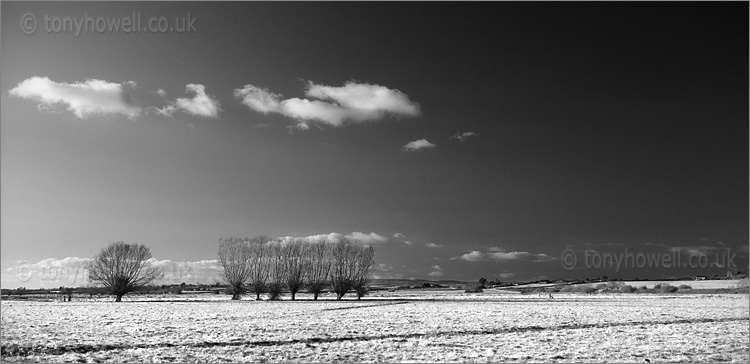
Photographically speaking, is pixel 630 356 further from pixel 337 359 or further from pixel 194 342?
pixel 194 342

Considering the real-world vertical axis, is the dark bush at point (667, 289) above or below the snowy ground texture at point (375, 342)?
below

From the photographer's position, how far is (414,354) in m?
20.1

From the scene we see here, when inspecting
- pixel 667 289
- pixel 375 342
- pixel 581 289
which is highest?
pixel 375 342

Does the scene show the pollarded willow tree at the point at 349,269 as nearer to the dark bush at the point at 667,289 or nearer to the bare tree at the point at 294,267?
the bare tree at the point at 294,267

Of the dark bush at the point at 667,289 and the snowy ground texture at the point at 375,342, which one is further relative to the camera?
the dark bush at the point at 667,289

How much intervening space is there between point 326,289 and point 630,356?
8052 centimetres

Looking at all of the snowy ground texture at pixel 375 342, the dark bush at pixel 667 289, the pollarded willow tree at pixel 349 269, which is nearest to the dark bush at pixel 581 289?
the dark bush at pixel 667 289

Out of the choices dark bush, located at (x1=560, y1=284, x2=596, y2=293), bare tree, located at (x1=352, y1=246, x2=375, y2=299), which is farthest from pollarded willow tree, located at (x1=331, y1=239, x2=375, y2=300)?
dark bush, located at (x1=560, y1=284, x2=596, y2=293)

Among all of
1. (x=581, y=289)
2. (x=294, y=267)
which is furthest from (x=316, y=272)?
(x=581, y=289)

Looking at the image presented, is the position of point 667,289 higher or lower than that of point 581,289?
higher

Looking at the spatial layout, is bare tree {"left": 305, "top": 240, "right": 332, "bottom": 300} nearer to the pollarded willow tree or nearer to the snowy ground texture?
the pollarded willow tree

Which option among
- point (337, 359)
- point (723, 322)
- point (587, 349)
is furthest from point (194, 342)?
point (723, 322)

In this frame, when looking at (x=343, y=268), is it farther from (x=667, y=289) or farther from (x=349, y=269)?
(x=667, y=289)

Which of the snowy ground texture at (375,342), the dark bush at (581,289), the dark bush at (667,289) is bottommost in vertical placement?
the dark bush at (581,289)
